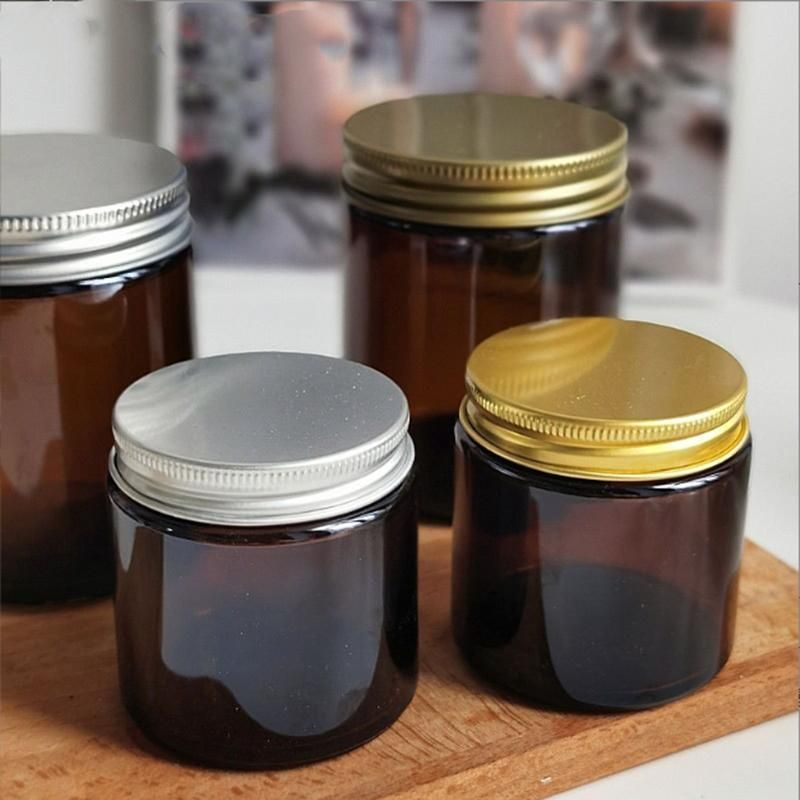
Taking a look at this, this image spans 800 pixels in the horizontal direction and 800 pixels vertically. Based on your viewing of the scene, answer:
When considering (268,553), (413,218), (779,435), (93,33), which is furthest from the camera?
(93,33)

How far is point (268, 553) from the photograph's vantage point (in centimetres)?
43

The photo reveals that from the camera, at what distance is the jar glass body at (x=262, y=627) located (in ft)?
1.44

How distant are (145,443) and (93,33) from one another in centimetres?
56

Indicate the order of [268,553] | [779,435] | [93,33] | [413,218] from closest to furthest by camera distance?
[268,553] < [413,218] < [779,435] < [93,33]

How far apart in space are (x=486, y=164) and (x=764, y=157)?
1.62 ft

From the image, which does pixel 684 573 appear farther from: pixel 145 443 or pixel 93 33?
pixel 93 33

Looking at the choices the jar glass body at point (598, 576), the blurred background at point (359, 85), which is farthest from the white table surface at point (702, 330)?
the jar glass body at point (598, 576)

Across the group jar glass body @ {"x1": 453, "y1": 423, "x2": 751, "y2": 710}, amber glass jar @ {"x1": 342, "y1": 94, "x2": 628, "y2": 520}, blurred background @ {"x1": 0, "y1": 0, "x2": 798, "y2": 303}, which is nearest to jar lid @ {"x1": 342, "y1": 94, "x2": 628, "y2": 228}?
amber glass jar @ {"x1": 342, "y1": 94, "x2": 628, "y2": 520}

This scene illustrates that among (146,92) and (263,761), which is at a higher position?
(146,92)

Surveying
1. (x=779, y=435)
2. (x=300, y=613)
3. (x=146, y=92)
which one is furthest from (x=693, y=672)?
(x=146, y=92)

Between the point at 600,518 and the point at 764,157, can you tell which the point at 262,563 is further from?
the point at 764,157

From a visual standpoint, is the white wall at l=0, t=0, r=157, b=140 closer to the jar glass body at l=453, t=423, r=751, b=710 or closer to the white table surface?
the white table surface

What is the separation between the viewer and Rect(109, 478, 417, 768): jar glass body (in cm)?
44

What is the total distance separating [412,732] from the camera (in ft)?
1.61
